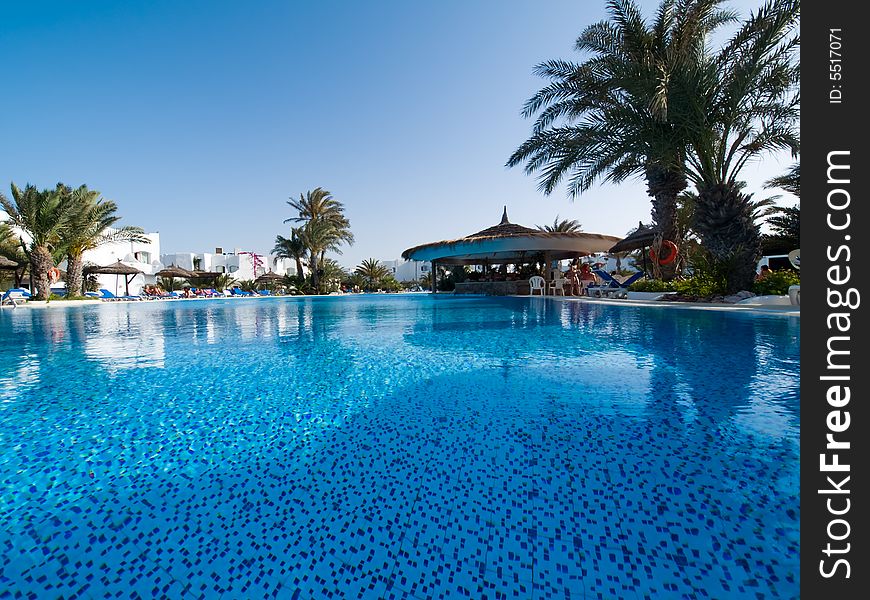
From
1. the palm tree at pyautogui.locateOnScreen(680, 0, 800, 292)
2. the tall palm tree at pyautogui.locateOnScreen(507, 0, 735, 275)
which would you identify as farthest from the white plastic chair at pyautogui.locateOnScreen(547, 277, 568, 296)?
the palm tree at pyautogui.locateOnScreen(680, 0, 800, 292)

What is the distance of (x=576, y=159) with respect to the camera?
998cm

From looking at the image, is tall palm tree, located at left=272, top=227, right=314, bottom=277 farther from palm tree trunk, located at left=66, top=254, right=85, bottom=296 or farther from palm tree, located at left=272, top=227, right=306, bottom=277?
palm tree trunk, located at left=66, top=254, right=85, bottom=296

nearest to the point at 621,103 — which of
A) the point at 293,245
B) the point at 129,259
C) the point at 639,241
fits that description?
the point at 639,241

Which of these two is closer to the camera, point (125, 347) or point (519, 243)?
point (125, 347)

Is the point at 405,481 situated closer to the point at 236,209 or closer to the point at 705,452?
the point at 705,452

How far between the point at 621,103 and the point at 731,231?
437cm

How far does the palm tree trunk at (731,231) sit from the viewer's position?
29.1 feet

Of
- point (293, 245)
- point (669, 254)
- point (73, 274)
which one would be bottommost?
point (669, 254)

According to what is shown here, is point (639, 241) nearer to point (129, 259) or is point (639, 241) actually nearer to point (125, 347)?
point (125, 347)

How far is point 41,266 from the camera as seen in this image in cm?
1733

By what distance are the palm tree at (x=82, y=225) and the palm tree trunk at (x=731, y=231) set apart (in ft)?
87.5

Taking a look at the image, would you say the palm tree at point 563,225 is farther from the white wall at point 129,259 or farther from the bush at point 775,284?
the white wall at point 129,259

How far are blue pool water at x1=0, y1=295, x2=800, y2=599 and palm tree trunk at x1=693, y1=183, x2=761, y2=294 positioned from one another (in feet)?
22.3
